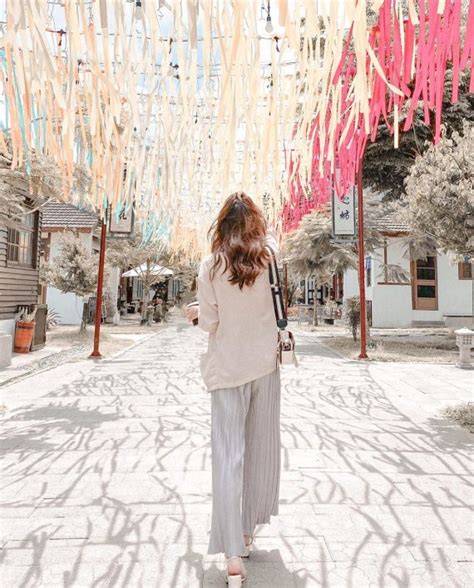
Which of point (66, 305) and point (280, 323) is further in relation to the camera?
point (66, 305)

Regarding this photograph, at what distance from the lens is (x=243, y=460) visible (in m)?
2.16

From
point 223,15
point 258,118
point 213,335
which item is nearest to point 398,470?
point 213,335

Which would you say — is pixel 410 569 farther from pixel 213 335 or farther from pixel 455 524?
pixel 213 335

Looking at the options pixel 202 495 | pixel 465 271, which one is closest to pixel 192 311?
pixel 202 495

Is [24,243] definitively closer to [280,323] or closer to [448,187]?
[448,187]

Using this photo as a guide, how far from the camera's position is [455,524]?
8.58 feet

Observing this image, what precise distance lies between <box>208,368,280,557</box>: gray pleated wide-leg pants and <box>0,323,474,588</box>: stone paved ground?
0.24 meters

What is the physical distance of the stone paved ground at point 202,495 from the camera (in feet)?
7.15

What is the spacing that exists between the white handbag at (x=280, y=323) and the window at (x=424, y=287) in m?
20.3

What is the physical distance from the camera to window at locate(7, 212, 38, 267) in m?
11.7

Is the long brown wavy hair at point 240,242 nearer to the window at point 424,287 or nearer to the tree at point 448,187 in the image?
the tree at point 448,187

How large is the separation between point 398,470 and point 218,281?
93.7 inches

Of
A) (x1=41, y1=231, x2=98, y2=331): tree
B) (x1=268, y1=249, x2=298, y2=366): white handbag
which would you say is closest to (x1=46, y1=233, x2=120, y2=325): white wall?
(x1=41, y1=231, x2=98, y2=331): tree

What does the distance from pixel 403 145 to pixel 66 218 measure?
15.7m
